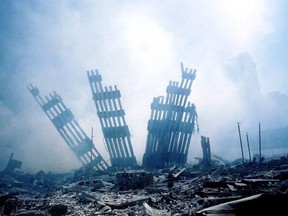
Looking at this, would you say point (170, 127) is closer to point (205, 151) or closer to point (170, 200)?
point (205, 151)

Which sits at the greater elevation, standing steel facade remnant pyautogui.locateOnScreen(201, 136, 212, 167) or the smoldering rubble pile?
standing steel facade remnant pyautogui.locateOnScreen(201, 136, 212, 167)

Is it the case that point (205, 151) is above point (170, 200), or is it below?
above

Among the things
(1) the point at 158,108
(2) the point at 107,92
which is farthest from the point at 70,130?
(1) the point at 158,108

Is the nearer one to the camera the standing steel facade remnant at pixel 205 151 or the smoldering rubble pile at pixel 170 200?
the smoldering rubble pile at pixel 170 200

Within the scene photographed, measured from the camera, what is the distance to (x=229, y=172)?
11625 millimetres

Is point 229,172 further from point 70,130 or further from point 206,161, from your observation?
point 70,130

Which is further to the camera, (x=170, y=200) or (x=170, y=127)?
(x=170, y=127)

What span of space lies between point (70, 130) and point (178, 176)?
7.66m

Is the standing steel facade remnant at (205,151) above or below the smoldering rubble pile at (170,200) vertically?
above

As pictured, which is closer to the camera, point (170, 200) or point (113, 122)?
point (170, 200)

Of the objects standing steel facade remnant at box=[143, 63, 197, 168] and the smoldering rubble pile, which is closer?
the smoldering rubble pile

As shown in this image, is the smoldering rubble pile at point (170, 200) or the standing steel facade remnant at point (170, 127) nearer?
the smoldering rubble pile at point (170, 200)

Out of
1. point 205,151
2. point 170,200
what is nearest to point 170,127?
point 205,151

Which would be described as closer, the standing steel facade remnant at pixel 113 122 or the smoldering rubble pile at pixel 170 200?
the smoldering rubble pile at pixel 170 200
